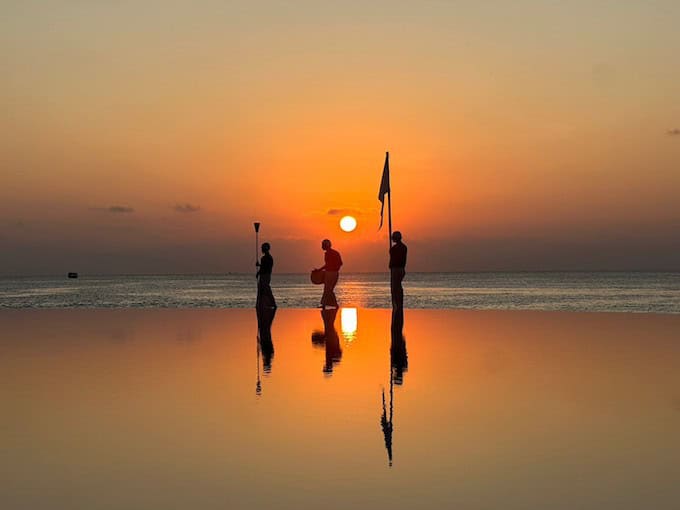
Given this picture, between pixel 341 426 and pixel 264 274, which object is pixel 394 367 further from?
pixel 264 274

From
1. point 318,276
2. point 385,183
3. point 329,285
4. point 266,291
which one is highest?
point 385,183

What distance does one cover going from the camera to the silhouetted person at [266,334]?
39.4ft

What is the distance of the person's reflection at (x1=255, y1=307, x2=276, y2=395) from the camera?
1118cm

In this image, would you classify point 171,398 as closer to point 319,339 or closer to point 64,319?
point 319,339

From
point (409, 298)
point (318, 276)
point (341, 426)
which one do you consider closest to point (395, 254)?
point (318, 276)

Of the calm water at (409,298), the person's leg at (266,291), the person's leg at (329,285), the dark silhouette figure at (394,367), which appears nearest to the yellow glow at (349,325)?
the dark silhouette figure at (394,367)

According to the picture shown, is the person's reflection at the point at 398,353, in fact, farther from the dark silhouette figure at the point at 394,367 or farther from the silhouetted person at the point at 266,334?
the silhouetted person at the point at 266,334

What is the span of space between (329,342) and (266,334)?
2.51 meters

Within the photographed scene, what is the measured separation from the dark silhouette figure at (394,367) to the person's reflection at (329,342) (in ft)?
3.10

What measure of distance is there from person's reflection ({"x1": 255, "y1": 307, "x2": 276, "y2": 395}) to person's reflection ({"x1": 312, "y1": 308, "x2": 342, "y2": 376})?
3.02 feet

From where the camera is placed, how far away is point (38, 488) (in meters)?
5.19

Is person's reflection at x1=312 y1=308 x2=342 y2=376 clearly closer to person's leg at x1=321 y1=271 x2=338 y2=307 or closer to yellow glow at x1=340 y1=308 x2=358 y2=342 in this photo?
yellow glow at x1=340 y1=308 x2=358 y2=342

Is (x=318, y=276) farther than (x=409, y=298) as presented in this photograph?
No

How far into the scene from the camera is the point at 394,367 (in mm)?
11227
